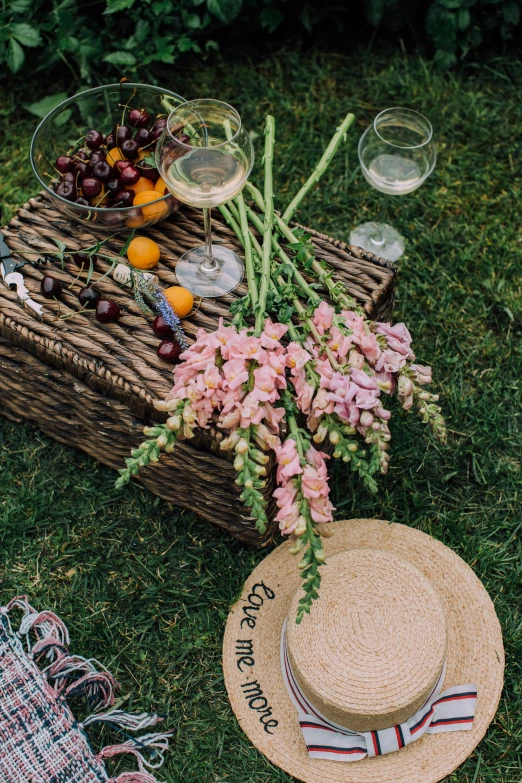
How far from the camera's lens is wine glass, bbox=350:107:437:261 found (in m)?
2.30

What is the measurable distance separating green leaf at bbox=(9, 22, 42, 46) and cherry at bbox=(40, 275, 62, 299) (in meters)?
1.65

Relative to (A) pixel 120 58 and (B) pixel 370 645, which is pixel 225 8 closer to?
(A) pixel 120 58

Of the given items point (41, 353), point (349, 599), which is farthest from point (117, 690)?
point (41, 353)

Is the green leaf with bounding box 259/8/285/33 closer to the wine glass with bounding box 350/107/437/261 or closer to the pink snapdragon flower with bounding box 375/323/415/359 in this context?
the wine glass with bounding box 350/107/437/261

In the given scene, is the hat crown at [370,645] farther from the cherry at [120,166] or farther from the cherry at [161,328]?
the cherry at [120,166]

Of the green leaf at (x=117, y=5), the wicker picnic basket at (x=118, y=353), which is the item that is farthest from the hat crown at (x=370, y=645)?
the green leaf at (x=117, y=5)

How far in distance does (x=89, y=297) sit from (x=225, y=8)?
1816mm

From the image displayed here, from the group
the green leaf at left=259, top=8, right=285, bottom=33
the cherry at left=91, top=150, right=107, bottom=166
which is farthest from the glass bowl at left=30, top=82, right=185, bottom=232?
the green leaf at left=259, top=8, right=285, bottom=33

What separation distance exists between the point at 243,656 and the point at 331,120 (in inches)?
88.3

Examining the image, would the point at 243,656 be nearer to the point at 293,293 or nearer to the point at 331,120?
the point at 293,293

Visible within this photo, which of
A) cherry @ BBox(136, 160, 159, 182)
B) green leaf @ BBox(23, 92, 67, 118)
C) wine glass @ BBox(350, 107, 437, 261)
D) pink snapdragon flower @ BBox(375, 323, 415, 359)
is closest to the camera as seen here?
pink snapdragon flower @ BBox(375, 323, 415, 359)

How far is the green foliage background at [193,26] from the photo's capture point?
310 cm

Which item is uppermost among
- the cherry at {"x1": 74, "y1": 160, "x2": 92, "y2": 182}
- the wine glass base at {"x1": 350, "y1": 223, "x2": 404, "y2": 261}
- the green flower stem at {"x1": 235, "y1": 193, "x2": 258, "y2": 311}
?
the cherry at {"x1": 74, "y1": 160, "x2": 92, "y2": 182}

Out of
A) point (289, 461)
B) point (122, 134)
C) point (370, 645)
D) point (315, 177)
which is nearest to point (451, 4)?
point (315, 177)
